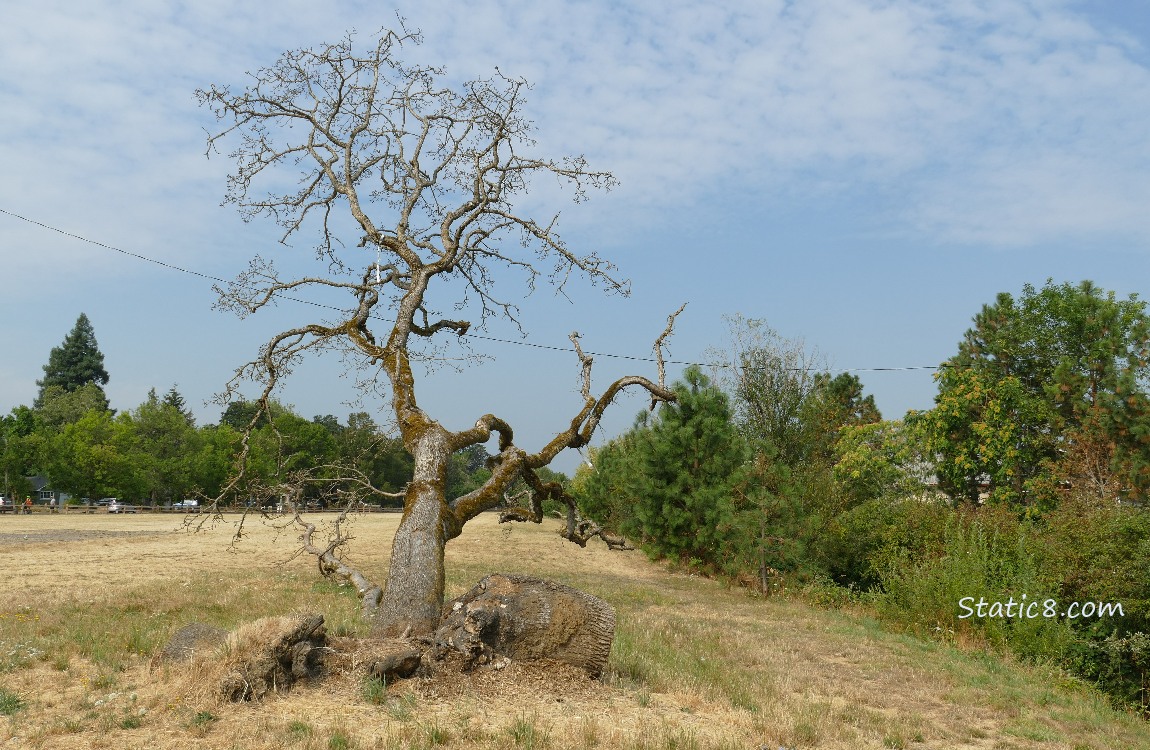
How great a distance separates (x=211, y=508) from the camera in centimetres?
1114

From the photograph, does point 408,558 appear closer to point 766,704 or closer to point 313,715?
point 313,715

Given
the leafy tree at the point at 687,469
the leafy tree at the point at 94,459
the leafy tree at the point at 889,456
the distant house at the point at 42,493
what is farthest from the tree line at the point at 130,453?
the leafy tree at the point at 687,469

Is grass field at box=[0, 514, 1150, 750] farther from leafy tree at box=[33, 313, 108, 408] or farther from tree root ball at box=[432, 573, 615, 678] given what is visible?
leafy tree at box=[33, 313, 108, 408]

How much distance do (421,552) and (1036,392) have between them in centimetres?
3829

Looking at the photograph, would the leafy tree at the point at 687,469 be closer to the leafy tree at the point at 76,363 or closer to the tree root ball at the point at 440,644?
the tree root ball at the point at 440,644

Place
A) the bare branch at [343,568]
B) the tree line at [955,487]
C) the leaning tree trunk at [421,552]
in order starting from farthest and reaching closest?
the tree line at [955,487], the bare branch at [343,568], the leaning tree trunk at [421,552]

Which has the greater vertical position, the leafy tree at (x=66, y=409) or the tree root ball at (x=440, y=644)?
the leafy tree at (x=66, y=409)

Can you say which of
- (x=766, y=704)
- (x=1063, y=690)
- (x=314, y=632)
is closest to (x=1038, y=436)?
(x=1063, y=690)

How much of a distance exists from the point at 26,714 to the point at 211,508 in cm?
442

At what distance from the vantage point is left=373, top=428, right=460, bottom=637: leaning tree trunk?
9336 millimetres

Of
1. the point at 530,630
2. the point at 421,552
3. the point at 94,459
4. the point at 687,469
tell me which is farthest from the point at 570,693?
the point at 94,459

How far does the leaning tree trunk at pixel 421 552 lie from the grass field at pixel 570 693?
2.44 ft

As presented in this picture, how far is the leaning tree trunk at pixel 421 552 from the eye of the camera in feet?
30.6

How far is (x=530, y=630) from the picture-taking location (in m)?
8.39
